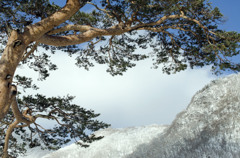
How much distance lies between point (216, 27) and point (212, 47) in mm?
1682

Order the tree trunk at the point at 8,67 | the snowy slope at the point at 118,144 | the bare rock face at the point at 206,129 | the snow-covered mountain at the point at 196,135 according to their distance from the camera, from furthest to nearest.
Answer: the snowy slope at the point at 118,144, the snow-covered mountain at the point at 196,135, the bare rock face at the point at 206,129, the tree trunk at the point at 8,67

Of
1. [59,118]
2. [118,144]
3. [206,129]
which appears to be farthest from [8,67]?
[118,144]

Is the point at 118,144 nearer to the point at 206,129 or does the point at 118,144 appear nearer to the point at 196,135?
the point at 196,135

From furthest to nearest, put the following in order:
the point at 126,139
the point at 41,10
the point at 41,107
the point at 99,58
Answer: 1. the point at 126,139
2. the point at 99,58
3. the point at 41,107
4. the point at 41,10

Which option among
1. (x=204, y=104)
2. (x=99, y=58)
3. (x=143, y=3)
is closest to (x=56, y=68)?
(x=99, y=58)

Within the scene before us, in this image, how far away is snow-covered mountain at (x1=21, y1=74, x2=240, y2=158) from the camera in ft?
65.2

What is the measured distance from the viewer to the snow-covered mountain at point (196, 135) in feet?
65.2

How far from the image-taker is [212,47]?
347 inches

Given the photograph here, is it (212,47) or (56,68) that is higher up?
(56,68)

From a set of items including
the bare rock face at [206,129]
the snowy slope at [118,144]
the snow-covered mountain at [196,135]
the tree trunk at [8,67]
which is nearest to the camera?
the tree trunk at [8,67]

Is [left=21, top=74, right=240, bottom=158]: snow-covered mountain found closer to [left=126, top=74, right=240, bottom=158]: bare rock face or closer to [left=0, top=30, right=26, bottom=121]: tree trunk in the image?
[left=126, top=74, right=240, bottom=158]: bare rock face

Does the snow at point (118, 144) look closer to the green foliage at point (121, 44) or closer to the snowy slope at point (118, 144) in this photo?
the snowy slope at point (118, 144)

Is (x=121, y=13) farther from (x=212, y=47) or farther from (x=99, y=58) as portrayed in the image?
(x=99, y=58)

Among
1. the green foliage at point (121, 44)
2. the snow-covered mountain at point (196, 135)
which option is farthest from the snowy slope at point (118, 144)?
the green foliage at point (121, 44)
